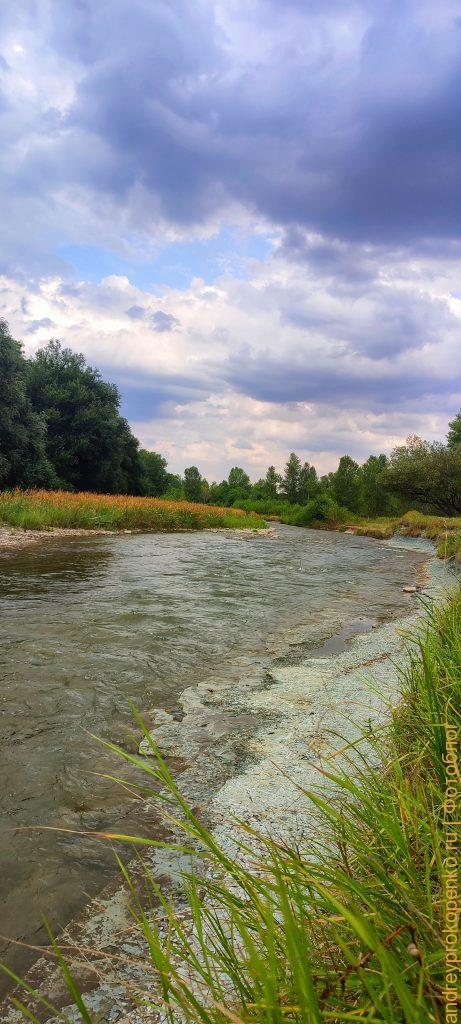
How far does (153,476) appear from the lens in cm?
6456

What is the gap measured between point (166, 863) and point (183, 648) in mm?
3501

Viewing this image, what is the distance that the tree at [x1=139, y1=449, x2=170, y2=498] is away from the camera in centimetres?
5181

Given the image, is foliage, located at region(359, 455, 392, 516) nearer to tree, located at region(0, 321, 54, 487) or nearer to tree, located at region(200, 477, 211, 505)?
tree, located at region(200, 477, 211, 505)

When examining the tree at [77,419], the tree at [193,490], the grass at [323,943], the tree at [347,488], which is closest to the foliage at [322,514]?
the tree at [77,419]

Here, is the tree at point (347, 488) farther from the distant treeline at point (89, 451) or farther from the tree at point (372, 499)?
the distant treeline at point (89, 451)

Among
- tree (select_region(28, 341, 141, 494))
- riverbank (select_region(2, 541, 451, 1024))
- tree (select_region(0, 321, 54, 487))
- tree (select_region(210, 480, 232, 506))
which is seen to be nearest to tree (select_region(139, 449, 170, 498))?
tree (select_region(28, 341, 141, 494))

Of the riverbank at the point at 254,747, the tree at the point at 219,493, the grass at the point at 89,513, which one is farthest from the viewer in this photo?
Result: the tree at the point at 219,493

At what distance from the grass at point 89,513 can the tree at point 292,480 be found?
53.9m

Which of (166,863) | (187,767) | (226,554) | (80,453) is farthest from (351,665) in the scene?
(80,453)

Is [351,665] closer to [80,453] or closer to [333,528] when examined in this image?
[80,453]

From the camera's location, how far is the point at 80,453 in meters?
40.2

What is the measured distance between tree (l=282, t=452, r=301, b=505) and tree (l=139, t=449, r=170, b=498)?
20029mm

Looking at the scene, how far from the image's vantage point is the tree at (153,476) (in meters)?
51.8

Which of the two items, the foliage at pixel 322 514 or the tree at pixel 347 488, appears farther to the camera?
the tree at pixel 347 488
